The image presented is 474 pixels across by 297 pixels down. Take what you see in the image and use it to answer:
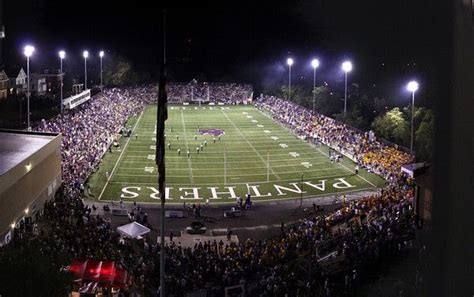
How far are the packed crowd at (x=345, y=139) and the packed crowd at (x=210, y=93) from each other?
58.3 feet

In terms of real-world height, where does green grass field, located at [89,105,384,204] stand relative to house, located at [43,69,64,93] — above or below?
below

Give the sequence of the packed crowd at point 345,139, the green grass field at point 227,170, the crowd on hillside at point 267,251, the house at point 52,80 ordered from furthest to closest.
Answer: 1. the house at point 52,80
2. the packed crowd at point 345,139
3. the green grass field at point 227,170
4. the crowd on hillside at point 267,251

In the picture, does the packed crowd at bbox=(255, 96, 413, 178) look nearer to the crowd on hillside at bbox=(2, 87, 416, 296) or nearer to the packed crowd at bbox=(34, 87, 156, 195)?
the crowd on hillside at bbox=(2, 87, 416, 296)

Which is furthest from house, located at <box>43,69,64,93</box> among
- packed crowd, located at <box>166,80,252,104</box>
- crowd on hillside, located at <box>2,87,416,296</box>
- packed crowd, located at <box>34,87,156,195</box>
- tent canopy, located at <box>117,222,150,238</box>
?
tent canopy, located at <box>117,222,150,238</box>

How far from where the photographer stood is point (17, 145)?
26.1m

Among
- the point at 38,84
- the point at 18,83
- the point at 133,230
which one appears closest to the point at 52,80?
the point at 38,84

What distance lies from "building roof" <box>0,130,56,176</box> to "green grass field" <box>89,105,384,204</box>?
4170 millimetres

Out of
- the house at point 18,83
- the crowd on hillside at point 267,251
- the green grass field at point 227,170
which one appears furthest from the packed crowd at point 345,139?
the house at point 18,83

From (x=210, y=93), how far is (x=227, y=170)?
4910cm

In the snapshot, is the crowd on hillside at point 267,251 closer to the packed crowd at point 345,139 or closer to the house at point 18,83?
the packed crowd at point 345,139

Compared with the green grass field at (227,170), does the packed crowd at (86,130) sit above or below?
above

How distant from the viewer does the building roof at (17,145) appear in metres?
22.1

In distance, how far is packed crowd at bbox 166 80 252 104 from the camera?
82.8 m

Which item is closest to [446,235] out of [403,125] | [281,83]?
[403,125]
